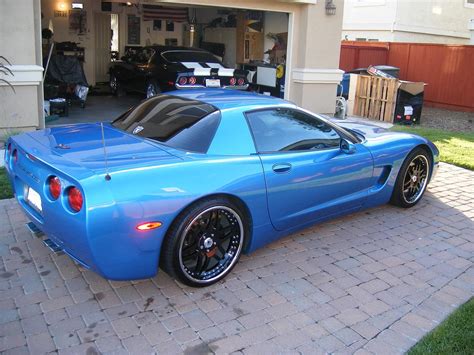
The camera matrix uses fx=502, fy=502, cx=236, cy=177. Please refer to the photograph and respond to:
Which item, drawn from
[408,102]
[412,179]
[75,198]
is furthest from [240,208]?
[408,102]

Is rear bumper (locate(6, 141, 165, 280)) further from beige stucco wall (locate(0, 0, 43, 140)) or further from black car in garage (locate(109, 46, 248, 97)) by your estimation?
black car in garage (locate(109, 46, 248, 97))

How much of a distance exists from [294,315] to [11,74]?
6.27 m

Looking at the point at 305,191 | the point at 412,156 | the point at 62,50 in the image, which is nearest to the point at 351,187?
the point at 305,191

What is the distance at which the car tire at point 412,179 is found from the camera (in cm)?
557

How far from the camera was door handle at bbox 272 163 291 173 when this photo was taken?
163 inches

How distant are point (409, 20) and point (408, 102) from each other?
34.3 feet

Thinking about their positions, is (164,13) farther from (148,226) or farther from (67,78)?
(148,226)

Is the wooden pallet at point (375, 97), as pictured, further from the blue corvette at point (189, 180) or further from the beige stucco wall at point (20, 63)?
the beige stucco wall at point (20, 63)

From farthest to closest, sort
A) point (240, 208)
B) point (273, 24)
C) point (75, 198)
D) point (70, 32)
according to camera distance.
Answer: point (70, 32)
point (273, 24)
point (240, 208)
point (75, 198)

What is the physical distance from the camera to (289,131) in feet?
14.8

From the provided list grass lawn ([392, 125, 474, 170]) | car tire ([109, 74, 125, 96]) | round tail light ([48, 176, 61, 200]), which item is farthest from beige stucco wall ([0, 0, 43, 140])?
grass lawn ([392, 125, 474, 170])

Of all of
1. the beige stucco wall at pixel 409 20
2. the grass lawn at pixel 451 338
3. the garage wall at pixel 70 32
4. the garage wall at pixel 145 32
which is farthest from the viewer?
the beige stucco wall at pixel 409 20

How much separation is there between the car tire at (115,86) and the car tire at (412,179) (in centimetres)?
1039

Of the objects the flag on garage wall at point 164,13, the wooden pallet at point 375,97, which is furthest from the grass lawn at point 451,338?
the flag on garage wall at point 164,13
